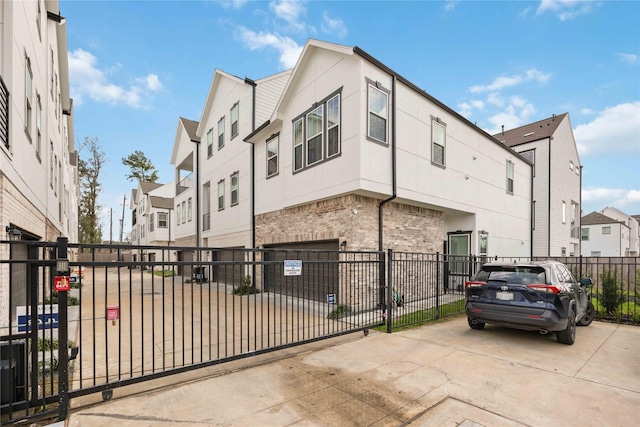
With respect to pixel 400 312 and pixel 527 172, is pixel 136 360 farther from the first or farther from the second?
pixel 527 172

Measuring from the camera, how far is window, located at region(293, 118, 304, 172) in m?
11.0

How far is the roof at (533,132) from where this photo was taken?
760 inches

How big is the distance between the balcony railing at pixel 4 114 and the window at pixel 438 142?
10.8 m

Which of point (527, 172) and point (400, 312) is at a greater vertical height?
point (527, 172)

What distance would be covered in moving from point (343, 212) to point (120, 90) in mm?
24796

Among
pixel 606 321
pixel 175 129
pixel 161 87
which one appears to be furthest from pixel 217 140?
pixel 606 321

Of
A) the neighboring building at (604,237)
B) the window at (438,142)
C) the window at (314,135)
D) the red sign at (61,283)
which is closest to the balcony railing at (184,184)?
the window at (314,135)

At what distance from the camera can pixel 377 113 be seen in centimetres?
920

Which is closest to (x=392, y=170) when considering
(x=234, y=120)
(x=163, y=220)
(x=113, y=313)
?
(x=113, y=313)

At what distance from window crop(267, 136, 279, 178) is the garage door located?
3.03 metres

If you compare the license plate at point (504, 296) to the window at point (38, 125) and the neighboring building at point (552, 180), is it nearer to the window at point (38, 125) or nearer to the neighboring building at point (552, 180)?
the window at point (38, 125)

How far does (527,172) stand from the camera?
17562 mm

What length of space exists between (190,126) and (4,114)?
19328 millimetres

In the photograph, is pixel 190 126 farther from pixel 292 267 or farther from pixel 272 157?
pixel 292 267
